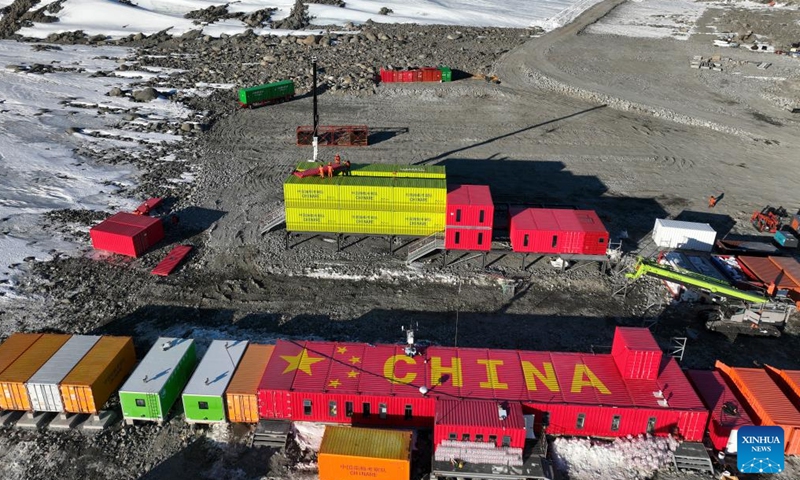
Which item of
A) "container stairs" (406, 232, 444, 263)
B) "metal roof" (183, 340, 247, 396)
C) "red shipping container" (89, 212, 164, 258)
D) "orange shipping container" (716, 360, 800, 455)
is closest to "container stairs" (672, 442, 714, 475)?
"orange shipping container" (716, 360, 800, 455)

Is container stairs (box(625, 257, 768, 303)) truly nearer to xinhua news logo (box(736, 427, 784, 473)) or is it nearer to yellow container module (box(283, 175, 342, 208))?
xinhua news logo (box(736, 427, 784, 473))

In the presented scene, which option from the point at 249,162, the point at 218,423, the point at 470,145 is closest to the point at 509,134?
the point at 470,145

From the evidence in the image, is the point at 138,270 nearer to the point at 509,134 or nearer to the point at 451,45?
the point at 509,134

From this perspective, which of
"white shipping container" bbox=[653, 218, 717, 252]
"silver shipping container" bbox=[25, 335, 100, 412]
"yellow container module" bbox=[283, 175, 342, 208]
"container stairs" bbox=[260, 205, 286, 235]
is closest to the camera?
"silver shipping container" bbox=[25, 335, 100, 412]

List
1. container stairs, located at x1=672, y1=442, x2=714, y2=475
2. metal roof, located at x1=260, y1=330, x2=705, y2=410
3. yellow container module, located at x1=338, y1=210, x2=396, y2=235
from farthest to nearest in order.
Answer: yellow container module, located at x1=338, y1=210, x2=396, y2=235
metal roof, located at x1=260, y1=330, x2=705, y2=410
container stairs, located at x1=672, y1=442, x2=714, y2=475

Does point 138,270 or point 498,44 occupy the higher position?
point 498,44

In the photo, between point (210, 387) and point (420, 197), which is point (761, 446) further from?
point (210, 387)

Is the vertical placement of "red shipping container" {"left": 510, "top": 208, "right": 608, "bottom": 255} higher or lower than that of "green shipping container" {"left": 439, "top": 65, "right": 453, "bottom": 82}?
lower
